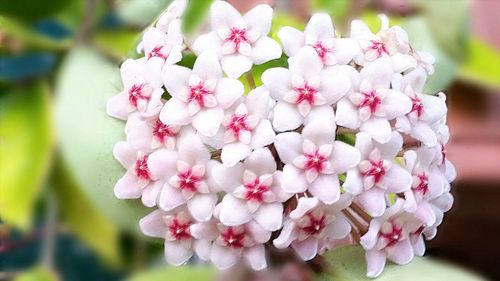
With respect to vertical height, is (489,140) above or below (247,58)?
below

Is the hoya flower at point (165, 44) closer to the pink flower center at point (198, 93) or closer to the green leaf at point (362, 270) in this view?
the pink flower center at point (198, 93)

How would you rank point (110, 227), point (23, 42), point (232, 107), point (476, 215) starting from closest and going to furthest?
point (232, 107), point (110, 227), point (23, 42), point (476, 215)

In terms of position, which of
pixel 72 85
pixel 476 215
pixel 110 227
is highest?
pixel 72 85

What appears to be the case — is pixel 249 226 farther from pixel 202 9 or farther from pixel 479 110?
pixel 479 110

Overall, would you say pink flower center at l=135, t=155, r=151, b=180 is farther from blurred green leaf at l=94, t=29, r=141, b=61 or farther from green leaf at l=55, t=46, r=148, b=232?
blurred green leaf at l=94, t=29, r=141, b=61

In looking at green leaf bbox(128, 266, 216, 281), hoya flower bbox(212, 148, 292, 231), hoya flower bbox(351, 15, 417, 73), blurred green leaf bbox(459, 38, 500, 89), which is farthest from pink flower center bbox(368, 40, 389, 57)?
blurred green leaf bbox(459, 38, 500, 89)

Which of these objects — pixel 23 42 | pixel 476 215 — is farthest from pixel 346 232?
pixel 476 215

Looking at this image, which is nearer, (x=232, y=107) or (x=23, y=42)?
(x=232, y=107)

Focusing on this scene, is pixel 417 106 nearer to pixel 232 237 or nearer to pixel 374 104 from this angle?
pixel 374 104

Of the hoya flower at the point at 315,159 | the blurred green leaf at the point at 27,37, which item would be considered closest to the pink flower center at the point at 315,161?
the hoya flower at the point at 315,159
